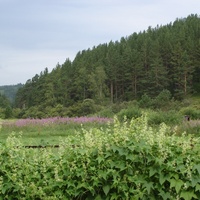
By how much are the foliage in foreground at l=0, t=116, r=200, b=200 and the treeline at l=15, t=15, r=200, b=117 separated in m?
57.6

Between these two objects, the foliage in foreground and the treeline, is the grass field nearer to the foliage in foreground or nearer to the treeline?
the foliage in foreground

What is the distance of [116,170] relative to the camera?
12.1 feet

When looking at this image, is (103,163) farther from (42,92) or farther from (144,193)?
(42,92)

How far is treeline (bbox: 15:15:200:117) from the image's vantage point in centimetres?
6750

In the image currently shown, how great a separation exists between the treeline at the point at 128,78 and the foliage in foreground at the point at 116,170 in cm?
5758

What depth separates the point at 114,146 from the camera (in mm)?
3748

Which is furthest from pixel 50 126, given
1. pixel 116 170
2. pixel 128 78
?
pixel 128 78

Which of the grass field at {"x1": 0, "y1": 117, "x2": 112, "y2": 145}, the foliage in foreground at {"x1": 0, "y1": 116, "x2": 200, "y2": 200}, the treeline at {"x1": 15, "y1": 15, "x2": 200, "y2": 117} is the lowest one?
the grass field at {"x1": 0, "y1": 117, "x2": 112, "y2": 145}

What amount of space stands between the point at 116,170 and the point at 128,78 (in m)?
69.7

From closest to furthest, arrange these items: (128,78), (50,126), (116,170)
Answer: (116,170) < (50,126) < (128,78)

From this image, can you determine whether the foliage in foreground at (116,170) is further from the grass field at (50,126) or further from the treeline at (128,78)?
the treeline at (128,78)

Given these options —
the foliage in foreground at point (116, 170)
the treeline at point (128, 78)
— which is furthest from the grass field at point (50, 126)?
the treeline at point (128, 78)

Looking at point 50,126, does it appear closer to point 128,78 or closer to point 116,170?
point 116,170

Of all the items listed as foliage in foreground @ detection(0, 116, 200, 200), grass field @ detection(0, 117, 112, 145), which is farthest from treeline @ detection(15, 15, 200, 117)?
foliage in foreground @ detection(0, 116, 200, 200)
